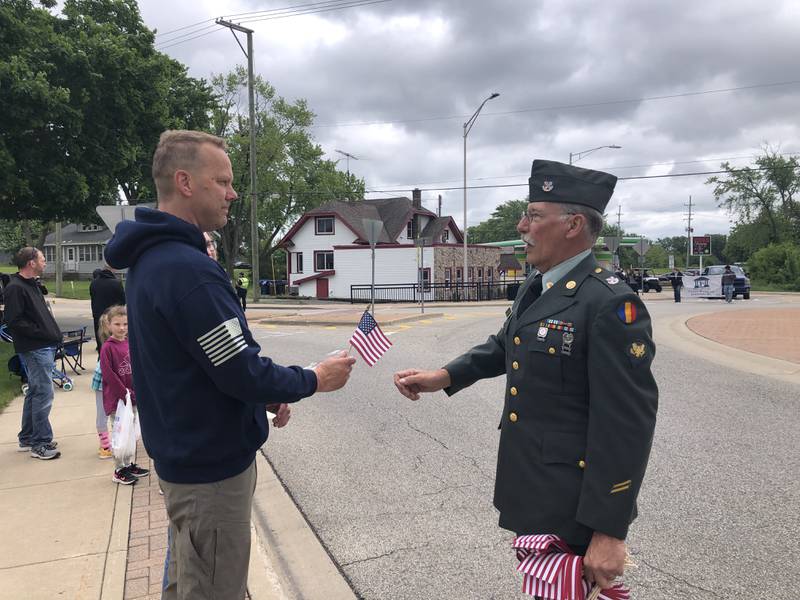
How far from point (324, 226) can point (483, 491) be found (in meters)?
41.2

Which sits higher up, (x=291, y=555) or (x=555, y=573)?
(x=555, y=573)

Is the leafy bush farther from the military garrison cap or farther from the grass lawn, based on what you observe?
the military garrison cap

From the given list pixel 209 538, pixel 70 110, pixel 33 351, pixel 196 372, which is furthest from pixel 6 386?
pixel 70 110

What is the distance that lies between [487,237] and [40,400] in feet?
391

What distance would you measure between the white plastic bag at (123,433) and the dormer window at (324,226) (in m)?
40.2

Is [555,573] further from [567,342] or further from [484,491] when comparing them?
[484,491]

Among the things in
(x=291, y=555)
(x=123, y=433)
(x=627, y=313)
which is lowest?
(x=291, y=555)

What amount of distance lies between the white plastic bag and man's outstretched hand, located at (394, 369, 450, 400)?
298 cm

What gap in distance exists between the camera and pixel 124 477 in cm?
502

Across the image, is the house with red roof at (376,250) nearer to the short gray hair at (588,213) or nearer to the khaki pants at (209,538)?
the short gray hair at (588,213)

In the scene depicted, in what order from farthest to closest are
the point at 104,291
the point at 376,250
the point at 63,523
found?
1. the point at 376,250
2. the point at 104,291
3. the point at 63,523

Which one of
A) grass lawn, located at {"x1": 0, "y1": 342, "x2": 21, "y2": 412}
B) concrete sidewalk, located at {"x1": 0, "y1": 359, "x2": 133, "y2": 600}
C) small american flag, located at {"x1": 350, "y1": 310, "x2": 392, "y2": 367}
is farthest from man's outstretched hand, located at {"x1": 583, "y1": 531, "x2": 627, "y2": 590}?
grass lawn, located at {"x1": 0, "y1": 342, "x2": 21, "y2": 412}

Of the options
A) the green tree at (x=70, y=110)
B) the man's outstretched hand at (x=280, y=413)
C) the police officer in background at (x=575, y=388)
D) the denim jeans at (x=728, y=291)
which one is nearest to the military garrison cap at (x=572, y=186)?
the police officer in background at (x=575, y=388)

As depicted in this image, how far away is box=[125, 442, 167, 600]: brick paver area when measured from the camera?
338 centimetres
